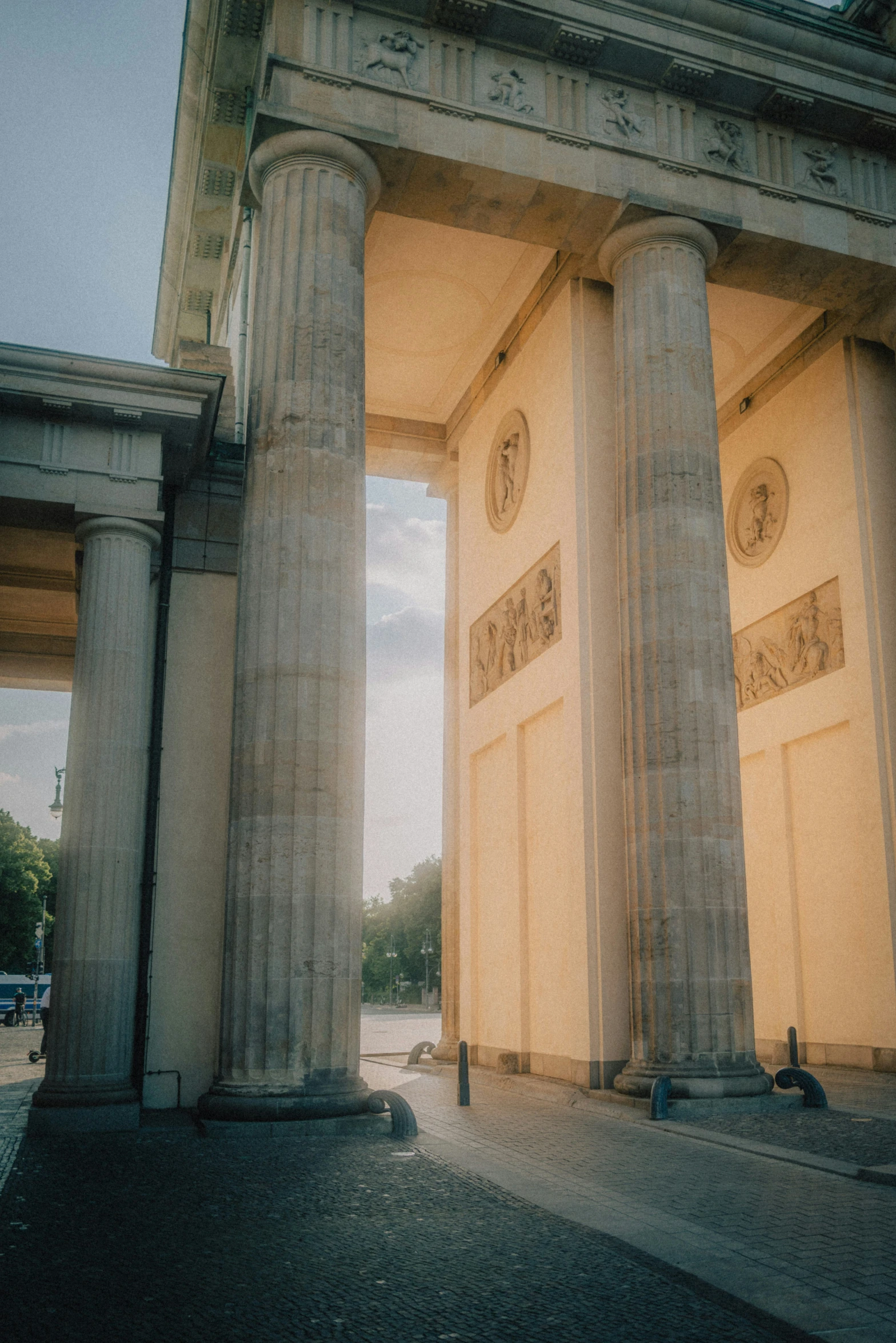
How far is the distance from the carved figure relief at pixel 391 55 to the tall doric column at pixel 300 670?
159 centimetres

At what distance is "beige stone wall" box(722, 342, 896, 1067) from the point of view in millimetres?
19750

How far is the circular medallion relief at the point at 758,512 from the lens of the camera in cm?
2320

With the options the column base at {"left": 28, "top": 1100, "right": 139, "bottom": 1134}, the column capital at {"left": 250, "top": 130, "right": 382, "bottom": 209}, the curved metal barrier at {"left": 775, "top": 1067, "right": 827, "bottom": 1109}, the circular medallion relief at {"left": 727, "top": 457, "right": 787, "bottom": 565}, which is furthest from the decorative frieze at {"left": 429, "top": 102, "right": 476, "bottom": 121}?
the column base at {"left": 28, "top": 1100, "right": 139, "bottom": 1134}

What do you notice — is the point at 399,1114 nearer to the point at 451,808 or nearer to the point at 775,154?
the point at 451,808

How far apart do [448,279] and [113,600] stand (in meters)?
11.1

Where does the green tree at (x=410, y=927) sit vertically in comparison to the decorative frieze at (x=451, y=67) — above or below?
below

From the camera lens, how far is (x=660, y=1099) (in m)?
13.4

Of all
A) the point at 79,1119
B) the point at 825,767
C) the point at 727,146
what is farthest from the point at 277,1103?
the point at 727,146

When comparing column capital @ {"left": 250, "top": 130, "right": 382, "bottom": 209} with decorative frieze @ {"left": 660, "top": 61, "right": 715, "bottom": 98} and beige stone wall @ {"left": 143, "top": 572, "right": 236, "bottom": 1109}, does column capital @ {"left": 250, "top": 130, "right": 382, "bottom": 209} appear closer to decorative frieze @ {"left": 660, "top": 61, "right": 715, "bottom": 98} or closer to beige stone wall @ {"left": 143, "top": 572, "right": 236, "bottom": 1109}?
decorative frieze @ {"left": 660, "top": 61, "right": 715, "bottom": 98}

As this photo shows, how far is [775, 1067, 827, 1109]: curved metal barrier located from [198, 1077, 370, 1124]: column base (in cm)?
559

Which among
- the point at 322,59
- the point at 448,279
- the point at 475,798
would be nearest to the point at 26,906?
the point at 475,798

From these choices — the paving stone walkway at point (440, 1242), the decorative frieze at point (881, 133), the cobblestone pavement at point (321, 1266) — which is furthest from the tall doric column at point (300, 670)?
the decorative frieze at point (881, 133)

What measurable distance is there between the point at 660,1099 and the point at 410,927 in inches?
3447

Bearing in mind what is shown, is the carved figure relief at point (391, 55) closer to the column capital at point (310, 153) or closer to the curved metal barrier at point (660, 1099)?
the column capital at point (310, 153)
